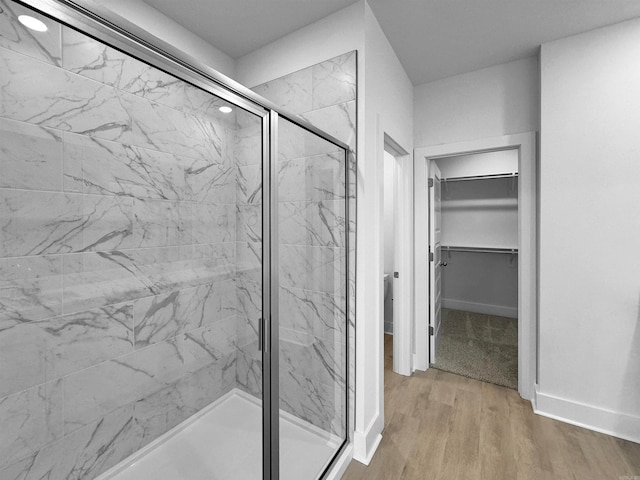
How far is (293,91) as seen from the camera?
2.08 meters

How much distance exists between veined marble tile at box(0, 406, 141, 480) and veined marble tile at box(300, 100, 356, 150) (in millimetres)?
1672

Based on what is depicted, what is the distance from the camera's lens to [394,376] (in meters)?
2.79

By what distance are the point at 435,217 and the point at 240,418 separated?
252 centimetres

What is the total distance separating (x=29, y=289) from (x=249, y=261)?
0.68m

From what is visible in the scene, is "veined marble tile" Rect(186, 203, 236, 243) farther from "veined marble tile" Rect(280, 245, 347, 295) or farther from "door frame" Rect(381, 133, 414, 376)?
"door frame" Rect(381, 133, 414, 376)

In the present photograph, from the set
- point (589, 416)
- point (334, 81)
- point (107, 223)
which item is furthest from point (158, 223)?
point (589, 416)

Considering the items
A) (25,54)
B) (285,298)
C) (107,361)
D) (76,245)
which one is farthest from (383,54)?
(107,361)

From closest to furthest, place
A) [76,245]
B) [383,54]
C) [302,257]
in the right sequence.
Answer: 1. [76,245]
2. [302,257]
3. [383,54]

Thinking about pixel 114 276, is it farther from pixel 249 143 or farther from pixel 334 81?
pixel 334 81

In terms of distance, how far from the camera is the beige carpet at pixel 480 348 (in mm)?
2793

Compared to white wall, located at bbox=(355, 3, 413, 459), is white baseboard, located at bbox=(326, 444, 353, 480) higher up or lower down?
lower down

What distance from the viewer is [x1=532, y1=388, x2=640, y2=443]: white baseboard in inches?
77.1

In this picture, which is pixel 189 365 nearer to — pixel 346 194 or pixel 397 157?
pixel 346 194

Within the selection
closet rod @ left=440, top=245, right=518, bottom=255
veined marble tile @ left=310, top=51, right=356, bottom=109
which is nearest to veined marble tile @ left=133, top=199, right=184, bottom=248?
veined marble tile @ left=310, top=51, right=356, bottom=109
